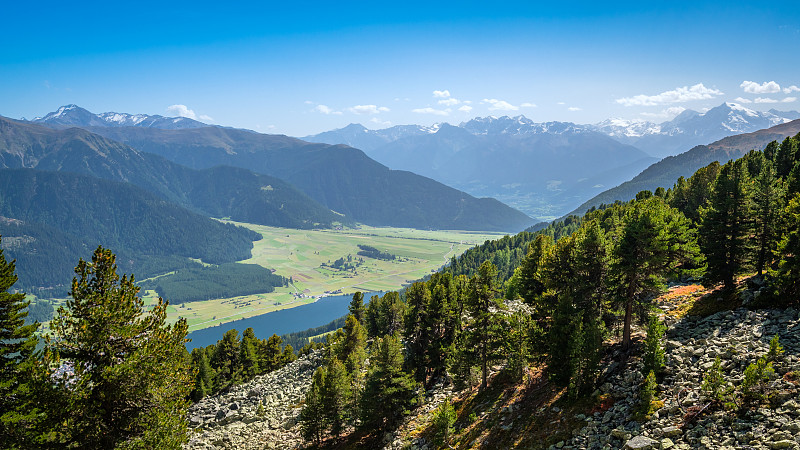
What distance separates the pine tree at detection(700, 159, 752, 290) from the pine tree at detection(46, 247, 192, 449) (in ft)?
133

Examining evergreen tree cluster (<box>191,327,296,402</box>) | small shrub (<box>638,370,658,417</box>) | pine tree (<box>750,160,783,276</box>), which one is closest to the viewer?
small shrub (<box>638,370,658,417</box>)

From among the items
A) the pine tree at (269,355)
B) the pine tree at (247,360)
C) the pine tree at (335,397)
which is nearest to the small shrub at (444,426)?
the pine tree at (335,397)

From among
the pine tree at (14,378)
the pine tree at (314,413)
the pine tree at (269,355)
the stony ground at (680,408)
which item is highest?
the pine tree at (14,378)

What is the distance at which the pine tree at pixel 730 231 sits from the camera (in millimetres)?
32469

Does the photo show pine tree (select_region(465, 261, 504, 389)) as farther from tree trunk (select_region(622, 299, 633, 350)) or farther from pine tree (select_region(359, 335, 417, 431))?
tree trunk (select_region(622, 299, 633, 350))

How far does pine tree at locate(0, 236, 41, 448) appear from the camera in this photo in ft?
58.9

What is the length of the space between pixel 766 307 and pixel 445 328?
28.7 metres

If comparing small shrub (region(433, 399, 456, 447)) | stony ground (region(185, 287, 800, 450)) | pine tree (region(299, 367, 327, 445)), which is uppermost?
stony ground (region(185, 287, 800, 450))

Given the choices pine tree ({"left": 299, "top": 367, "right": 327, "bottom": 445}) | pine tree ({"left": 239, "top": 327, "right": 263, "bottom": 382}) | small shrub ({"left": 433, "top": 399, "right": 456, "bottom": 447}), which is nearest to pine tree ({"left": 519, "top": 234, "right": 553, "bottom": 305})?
small shrub ({"left": 433, "top": 399, "right": 456, "bottom": 447})

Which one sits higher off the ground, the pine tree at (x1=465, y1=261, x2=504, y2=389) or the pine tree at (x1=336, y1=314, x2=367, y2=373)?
the pine tree at (x1=465, y1=261, x2=504, y2=389)

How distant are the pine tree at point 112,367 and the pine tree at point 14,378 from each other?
1747 millimetres

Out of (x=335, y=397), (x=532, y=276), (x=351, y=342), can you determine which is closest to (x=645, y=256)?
(x=532, y=276)

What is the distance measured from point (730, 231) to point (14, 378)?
1980 inches

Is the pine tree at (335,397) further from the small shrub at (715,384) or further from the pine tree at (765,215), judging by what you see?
the pine tree at (765,215)
